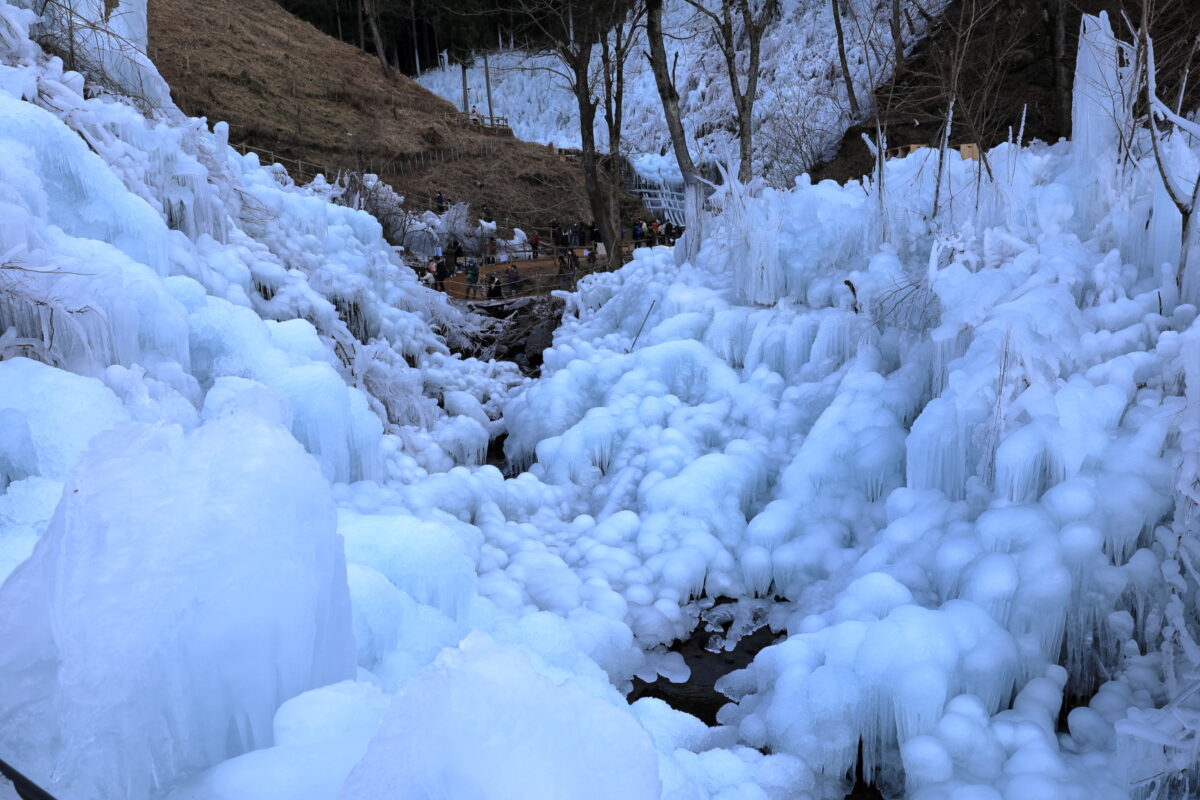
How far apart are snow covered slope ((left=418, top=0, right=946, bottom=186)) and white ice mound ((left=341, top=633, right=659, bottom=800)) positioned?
1576cm

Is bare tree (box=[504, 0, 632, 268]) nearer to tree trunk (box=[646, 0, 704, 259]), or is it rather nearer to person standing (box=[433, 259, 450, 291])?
tree trunk (box=[646, 0, 704, 259])

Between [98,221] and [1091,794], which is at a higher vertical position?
[98,221]

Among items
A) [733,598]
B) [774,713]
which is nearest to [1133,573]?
[774,713]

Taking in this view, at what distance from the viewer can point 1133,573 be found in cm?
395

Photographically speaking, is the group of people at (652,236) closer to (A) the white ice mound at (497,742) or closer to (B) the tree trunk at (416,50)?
(A) the white ice mound at (497,742)

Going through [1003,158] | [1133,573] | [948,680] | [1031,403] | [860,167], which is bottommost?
[948,680]

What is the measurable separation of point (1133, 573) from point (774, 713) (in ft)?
5.92

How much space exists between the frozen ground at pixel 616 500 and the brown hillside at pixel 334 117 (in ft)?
53.4

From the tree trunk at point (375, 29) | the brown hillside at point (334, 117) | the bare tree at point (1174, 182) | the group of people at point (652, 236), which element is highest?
the tree trunk at point (375, 29)

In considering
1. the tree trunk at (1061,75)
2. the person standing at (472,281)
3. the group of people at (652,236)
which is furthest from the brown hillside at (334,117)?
the tree trunk at (1061,75)

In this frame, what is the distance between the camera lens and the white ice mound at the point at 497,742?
1842mm

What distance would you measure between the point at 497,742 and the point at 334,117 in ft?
91.8

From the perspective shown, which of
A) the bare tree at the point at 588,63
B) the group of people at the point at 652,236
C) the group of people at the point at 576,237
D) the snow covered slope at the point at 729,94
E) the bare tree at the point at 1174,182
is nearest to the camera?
the bare tree at the point at 1174,182

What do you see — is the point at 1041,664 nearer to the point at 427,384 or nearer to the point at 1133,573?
the point at 1133,573
